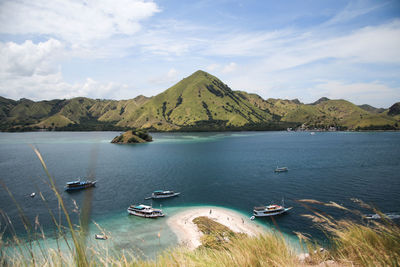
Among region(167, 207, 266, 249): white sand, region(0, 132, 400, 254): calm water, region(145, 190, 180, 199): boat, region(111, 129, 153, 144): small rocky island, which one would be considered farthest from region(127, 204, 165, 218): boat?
region(111, 129, 153, 144): small rocky island

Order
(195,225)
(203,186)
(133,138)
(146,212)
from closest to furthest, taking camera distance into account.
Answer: (195,225) < (146,212) < (203,186) < (133,138)

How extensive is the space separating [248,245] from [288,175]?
7722cm

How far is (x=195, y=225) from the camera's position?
4084 cm

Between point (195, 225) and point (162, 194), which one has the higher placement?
point (162, 194)

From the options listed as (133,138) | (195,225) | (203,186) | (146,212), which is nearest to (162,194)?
(146,212)

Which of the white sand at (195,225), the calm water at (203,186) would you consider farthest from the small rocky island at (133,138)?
the white sand at (195,225)

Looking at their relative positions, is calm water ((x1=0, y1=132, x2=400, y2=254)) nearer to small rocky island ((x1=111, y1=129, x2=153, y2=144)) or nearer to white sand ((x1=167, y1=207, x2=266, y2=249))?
white sand ((x1=167, y1=207, x2=266, y2=249))

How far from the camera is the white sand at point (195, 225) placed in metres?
36.2

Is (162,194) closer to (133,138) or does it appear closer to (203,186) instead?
(203,186)

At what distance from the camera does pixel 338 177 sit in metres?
71.8

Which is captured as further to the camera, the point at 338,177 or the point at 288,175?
the point at 288,175

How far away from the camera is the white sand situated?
36219 mm

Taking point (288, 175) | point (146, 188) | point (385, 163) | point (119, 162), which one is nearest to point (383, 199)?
point (288, 175)

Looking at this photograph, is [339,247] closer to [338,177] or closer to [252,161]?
[338,177]
